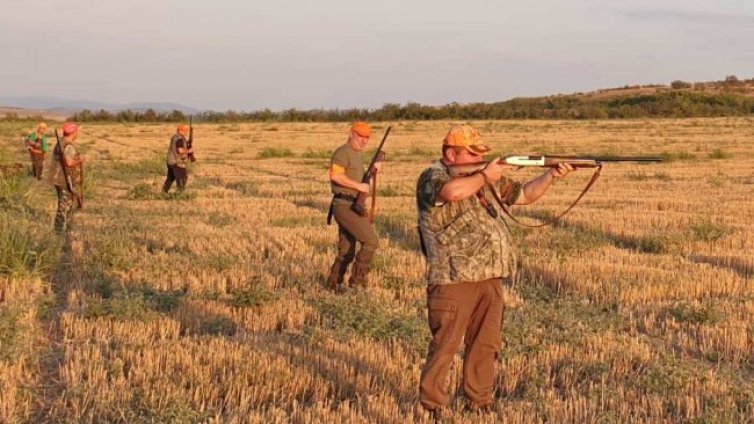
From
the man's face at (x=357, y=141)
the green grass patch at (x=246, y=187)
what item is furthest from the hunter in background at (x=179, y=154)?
the man's face at (x=357, y=141)

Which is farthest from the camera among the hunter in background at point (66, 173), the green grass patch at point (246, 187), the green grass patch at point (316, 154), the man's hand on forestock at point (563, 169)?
the green grass patch at point (316, 154)

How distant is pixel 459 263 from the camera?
199 inches

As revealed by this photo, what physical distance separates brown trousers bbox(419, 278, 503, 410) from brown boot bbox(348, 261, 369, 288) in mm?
3838

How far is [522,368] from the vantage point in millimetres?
6316

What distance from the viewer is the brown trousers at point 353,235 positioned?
352 inches

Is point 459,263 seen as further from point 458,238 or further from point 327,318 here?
point 327,318

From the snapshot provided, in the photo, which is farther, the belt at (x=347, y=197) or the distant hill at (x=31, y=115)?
the distant hill at (x=31, y=115)

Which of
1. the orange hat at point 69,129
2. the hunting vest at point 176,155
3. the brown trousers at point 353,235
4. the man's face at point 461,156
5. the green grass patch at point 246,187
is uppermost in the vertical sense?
the man's face at point 461,156

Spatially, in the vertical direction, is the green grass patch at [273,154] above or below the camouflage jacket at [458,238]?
below

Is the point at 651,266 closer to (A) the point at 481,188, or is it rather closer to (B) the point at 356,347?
(B) the point at 356,347

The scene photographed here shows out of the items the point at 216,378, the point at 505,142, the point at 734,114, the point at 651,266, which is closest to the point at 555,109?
the point at 734,114

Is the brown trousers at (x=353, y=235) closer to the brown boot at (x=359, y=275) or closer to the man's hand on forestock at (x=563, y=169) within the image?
the brown boot at (x=359, y=275)

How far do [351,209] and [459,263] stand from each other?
4.00 meters

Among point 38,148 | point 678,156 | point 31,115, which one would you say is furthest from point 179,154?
point 31,115
